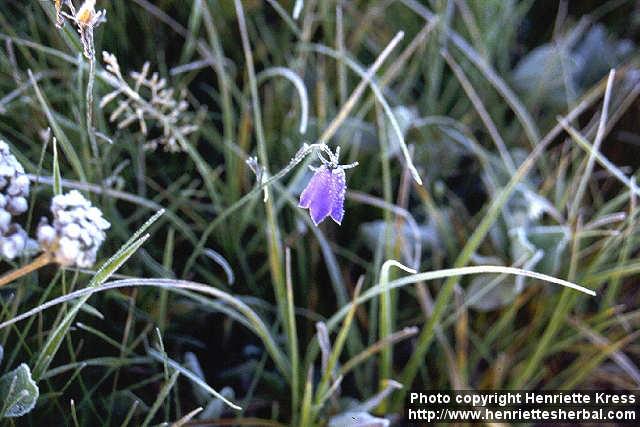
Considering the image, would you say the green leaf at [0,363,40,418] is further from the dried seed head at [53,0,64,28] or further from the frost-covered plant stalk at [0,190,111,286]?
the dried seed head at [53,0,64,28]

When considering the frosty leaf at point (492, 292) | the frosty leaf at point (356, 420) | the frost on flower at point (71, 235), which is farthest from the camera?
the frosty leaf at point (492, 292)

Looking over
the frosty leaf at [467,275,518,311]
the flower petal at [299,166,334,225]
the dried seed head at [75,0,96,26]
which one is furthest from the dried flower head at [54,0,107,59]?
the frosty leaf at [467,275,518,311]

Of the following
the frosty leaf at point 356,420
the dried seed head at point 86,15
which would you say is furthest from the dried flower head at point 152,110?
the frosty leaf at point 356,420

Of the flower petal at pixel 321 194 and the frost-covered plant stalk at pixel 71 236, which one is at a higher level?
the flower petal at pixel 321 194

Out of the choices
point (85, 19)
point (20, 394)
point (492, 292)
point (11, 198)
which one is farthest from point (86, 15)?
point (492, 292)

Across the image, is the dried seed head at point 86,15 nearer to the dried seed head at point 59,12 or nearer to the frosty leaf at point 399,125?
the dried seed head at point 59,12

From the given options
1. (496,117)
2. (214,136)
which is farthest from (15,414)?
(496,117)
